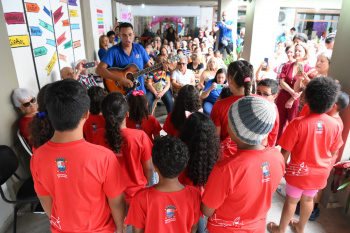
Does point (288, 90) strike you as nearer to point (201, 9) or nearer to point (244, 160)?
point (244, 160)

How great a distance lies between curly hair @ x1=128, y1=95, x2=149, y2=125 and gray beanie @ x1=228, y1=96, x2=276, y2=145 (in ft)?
3.72

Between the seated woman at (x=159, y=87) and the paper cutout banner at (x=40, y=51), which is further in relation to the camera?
the seated woman at (x=159, y=87)

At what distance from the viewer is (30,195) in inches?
83.1

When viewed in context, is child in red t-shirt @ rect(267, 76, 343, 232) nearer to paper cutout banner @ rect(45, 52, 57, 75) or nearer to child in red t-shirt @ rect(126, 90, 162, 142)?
child in red t-shirt @ rect(126, 90, 162, 142)

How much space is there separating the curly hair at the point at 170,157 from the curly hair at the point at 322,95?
44.9 inches

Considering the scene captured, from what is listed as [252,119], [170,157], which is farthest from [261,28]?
[170,157]

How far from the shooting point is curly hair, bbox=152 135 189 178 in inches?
45.8

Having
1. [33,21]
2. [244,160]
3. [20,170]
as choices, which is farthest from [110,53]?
[244,160]

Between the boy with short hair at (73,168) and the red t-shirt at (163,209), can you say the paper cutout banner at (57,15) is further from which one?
the red t-shirt at (163,209)

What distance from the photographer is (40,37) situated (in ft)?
10.3

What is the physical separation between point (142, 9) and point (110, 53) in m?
11.8

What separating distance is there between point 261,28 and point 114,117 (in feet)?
15.0

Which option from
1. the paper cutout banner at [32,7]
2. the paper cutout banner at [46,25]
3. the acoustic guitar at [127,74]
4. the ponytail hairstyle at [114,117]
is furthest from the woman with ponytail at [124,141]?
the paper cutout banner at [46,25]

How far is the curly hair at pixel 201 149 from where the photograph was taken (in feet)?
4.94
